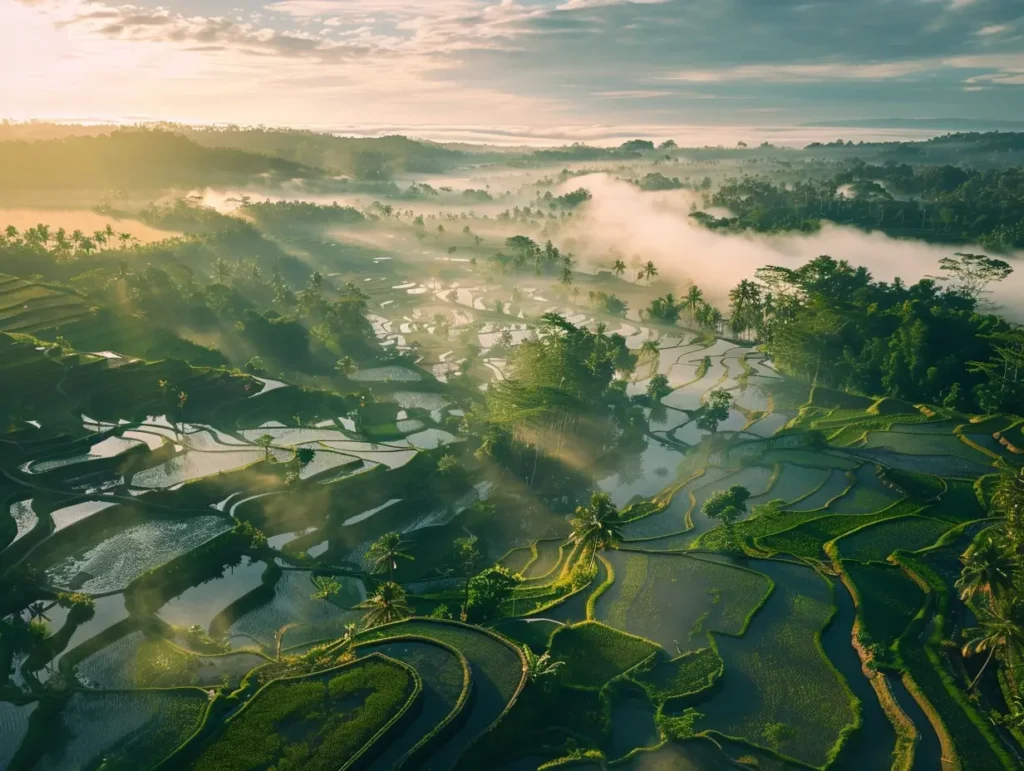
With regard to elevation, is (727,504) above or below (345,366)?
below

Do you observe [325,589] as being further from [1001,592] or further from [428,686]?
[1001,592]

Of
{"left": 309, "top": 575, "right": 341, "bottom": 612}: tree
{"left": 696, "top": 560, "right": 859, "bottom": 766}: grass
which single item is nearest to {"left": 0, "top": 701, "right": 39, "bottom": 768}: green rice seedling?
{"left": 309, "top": 575, "right": 341, "bottom": 612}: tree

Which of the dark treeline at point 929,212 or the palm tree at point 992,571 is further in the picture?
the dark treeline at point 929,212

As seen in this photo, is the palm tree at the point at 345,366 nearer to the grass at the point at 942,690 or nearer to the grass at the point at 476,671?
the grass at the point at 476,671

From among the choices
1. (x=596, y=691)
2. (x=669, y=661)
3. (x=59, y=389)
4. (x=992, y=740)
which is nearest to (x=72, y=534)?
(x=59, y=389)

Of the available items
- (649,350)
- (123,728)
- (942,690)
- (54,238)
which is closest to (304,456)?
(123,728)


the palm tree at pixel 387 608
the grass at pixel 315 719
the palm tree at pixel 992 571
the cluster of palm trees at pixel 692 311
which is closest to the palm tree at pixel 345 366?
the palm tree at pixel 387 608

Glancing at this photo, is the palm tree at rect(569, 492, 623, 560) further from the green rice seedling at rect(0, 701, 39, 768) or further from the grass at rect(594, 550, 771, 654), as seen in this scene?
the green rice seedling at rect(0, 701, 39, 768)
